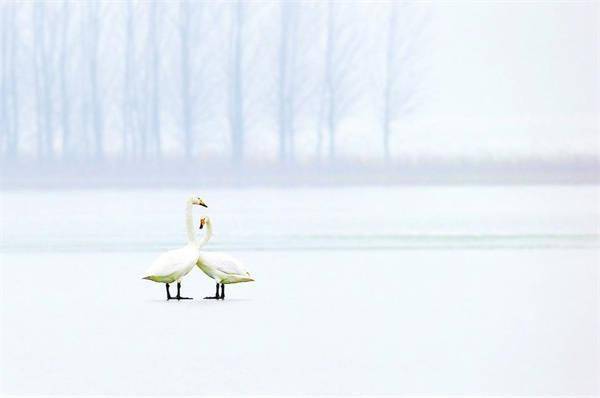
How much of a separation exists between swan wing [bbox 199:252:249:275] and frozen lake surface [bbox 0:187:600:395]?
0.07 metres

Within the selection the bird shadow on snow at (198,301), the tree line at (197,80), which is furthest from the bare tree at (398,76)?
the bird shadow on snow at (198,301)

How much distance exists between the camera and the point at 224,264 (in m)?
2.40

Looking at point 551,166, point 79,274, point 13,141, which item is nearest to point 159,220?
point 79,274

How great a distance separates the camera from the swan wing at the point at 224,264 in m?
2.40

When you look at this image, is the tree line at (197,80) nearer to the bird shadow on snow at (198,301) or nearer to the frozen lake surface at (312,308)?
the frozen lake surface at (312,308)

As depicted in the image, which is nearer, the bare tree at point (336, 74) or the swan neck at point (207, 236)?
the swan neck at point (207, 236)

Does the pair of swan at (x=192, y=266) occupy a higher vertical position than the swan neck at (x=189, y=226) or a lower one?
lower

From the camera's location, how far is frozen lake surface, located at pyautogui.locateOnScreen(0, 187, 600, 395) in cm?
191

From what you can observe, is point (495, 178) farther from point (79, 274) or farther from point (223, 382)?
point (223, 382)

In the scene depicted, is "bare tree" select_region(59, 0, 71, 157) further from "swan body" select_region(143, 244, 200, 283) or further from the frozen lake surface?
"swan body" select_region(143, 244, 200, 283)

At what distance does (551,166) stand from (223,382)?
612 cm

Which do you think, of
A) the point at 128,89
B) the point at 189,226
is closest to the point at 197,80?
the point at 128,89

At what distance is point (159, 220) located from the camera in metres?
4.69

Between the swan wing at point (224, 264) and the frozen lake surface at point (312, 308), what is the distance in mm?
70
